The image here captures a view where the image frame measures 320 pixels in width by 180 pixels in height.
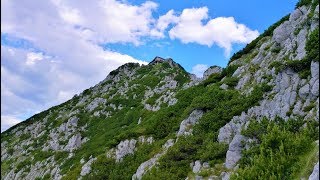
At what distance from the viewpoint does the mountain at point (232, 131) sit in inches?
1270

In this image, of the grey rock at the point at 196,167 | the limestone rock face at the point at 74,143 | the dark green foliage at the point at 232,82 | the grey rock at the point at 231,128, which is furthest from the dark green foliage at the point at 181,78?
the grey rock at the point at 196,167

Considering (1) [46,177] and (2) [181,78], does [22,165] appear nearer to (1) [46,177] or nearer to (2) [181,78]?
(1) [46,177]

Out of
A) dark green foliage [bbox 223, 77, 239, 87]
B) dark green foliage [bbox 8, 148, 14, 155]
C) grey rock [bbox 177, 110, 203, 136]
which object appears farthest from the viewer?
dark green foliage [bbox 8, 148, 14, 155]

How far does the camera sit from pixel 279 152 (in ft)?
102

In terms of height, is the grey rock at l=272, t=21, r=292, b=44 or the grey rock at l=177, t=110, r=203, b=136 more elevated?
the grey rock at l=272, t=21, r=292, b=44

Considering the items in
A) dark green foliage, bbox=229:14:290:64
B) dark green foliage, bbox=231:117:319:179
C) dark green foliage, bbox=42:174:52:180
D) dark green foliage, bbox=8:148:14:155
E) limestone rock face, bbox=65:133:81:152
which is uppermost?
dark green foliage, bbox=8:148:14:155

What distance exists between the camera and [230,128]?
132 ft

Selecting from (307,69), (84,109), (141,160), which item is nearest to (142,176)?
(141,160)

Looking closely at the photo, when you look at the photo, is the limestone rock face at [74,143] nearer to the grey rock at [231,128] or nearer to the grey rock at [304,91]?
the grey rock at [231,128]

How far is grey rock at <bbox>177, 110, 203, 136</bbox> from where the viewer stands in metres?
46.5

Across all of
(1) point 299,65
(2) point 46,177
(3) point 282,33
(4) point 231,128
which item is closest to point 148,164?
(4) point 231,128

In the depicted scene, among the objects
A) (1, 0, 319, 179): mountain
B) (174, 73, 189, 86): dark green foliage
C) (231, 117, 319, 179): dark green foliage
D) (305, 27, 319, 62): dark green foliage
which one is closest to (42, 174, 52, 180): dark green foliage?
(1, 0, 319, 179): mountain

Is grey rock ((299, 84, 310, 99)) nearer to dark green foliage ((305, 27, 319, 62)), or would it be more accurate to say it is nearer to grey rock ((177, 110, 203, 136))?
dark green foliage ((305, 27, 319, 62))

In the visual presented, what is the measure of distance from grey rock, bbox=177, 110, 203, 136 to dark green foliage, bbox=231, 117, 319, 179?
39.8 ft
